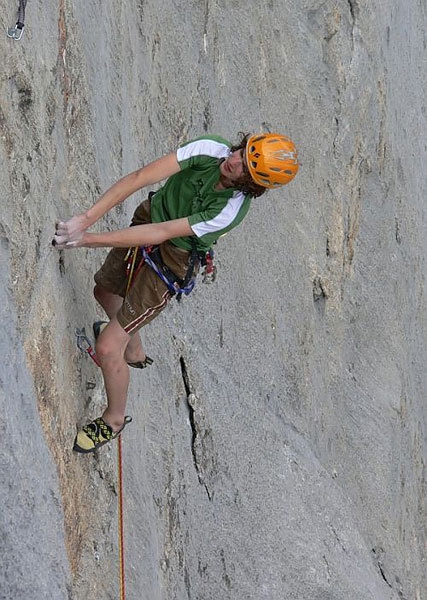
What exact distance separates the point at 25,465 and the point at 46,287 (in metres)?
1.37

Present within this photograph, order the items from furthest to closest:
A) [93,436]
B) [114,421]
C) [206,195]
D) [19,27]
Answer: [114,421] → [93,436] → [206,195] → [19,27]

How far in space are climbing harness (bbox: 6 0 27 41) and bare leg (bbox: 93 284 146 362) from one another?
2070 millimetres

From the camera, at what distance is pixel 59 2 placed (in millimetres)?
7176

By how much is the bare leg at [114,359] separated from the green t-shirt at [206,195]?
0.87 metres

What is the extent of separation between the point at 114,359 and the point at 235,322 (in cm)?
548

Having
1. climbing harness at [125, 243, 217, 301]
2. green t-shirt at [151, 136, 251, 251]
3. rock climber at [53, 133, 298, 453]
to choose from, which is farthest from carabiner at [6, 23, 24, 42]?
climbing harness at [125, 243, 217, 301]

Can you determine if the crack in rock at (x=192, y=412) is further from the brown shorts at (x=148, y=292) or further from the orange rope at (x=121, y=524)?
the brown shorts at (x=148, y=292)

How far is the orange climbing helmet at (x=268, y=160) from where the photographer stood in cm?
607

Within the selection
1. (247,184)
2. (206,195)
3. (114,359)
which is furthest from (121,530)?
(247,184)

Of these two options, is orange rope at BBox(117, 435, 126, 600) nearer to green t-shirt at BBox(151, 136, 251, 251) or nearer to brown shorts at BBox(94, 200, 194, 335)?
brown shorts at BBox(94, 200, 194, 335)

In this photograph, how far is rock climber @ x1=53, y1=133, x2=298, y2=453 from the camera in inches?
243

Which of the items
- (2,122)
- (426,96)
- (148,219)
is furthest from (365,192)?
(2,122)

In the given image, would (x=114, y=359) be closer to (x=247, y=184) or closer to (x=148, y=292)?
(x=148, y=292)

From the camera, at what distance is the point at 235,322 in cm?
1225
